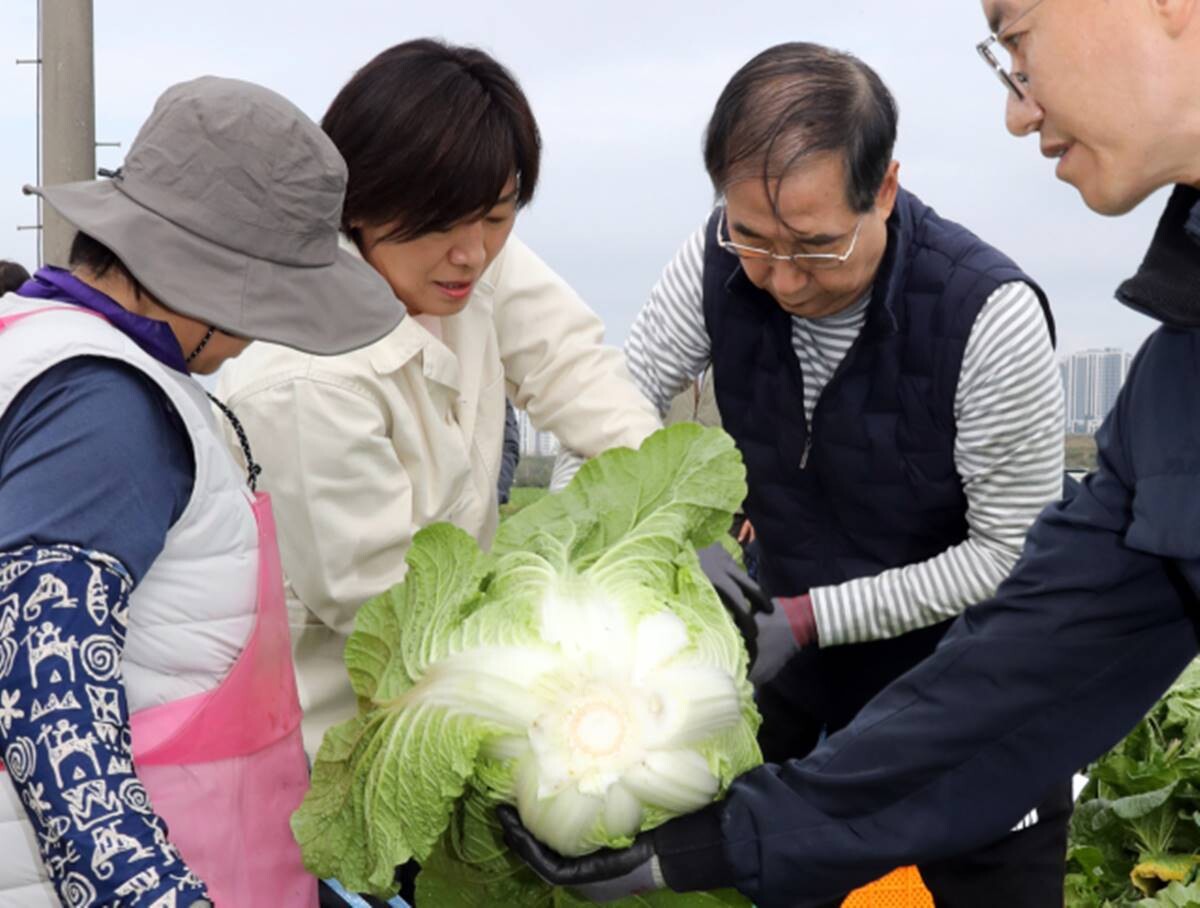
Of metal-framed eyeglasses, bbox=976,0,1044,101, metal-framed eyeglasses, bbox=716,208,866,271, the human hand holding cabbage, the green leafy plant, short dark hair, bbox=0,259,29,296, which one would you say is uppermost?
metal-framed eyeglasses, bbox=976,0,1044,101

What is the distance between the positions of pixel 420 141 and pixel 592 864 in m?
1.38

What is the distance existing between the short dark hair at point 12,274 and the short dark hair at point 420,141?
3.12 metres

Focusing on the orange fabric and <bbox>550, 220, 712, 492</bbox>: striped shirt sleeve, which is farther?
the orange fabric

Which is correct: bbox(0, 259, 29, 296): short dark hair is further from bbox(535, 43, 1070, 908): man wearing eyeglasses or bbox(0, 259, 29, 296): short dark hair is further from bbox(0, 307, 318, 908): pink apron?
bbox(0, 307, 318, 908): pink apron

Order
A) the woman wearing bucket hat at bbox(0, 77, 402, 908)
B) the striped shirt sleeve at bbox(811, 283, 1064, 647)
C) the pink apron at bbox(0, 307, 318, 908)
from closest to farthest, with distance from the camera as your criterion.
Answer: the woman wearing bucket hat at bbox(0, 77, 402, 908) < the pink apron at bbox(0, 307, 318, 908) < the striped shirt sleeve at bbox(811, 283, 1064, 647)

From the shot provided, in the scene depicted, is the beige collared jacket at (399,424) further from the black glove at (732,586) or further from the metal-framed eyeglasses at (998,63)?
the metal-framed eyeglasses at (998,63)

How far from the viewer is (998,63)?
2.25 meters

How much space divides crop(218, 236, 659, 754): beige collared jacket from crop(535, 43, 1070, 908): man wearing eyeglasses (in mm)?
411

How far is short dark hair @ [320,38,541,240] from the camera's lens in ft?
8.86

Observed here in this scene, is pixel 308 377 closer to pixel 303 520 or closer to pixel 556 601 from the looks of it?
pixel 303 520

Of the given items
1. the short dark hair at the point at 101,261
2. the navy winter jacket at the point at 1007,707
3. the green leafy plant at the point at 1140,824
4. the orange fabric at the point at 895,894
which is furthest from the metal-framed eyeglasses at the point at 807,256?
the green leafy plant at the point at 1140,824

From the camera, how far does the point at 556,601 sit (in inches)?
89.2

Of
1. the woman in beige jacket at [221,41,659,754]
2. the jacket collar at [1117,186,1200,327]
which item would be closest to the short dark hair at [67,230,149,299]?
the woman in beige jacket at [221,41,659,754]

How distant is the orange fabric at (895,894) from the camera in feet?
13.4
